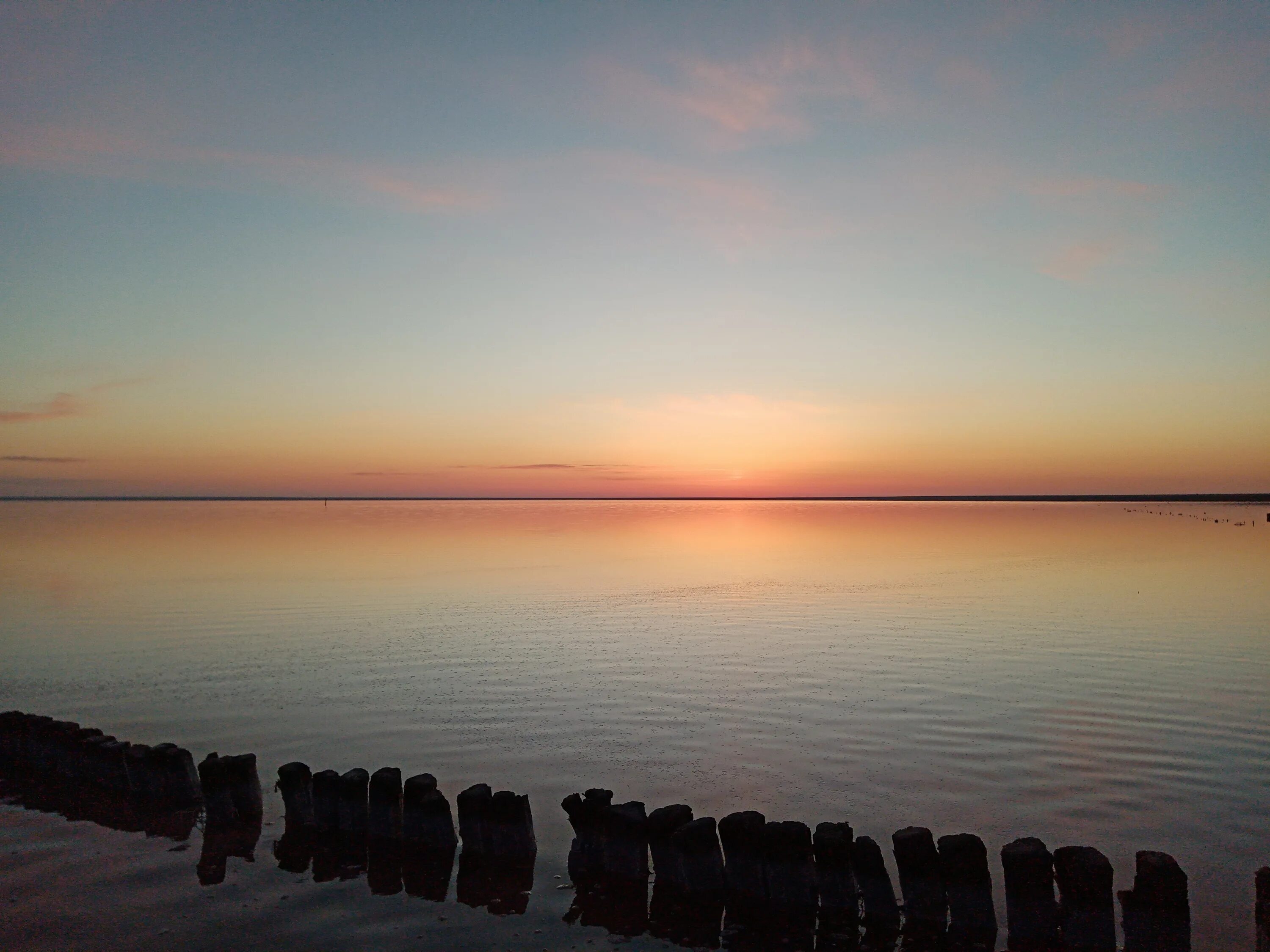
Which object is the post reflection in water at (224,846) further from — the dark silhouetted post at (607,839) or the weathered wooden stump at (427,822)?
the dark silhouetted post at (607,839)

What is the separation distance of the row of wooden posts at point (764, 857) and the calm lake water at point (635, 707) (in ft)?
2.80

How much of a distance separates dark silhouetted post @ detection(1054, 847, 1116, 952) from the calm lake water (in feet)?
6.32

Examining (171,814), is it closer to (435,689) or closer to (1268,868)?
(435,689)

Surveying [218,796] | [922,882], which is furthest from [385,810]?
[922,882]

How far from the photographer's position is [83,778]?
46.9 feet

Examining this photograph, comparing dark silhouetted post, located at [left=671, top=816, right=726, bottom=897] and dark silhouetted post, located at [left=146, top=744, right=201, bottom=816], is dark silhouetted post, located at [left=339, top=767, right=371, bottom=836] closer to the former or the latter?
dark silhouetted post, located at [left=146, top=744, right=201, bottom=816]

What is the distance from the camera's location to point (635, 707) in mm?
21422

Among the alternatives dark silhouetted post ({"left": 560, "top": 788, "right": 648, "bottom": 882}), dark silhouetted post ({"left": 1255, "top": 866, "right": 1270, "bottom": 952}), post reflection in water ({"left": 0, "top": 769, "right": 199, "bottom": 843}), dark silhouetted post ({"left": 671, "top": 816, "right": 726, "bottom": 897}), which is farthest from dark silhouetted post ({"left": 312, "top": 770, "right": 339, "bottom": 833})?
dark silhouetted post ({"left": 1255, "top": 866, "right": 1270, "bottom": 952})

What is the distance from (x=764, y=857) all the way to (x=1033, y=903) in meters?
2.81

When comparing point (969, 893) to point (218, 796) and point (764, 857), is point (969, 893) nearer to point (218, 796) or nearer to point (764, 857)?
point (764, 857)

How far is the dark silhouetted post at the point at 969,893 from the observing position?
31.7 feet

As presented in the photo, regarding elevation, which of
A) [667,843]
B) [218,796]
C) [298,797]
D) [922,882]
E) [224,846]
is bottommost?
[224,846]

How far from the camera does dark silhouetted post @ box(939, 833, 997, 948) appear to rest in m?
9.67

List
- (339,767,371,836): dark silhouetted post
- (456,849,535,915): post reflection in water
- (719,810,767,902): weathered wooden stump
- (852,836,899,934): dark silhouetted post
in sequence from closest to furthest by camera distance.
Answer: (852,836,899,934): dark silhouetted post → (719,810,767,902): weathered wooden stump → (456,849,535,915): post reflection in water → (339,767,371,836): dark silhouetted post
